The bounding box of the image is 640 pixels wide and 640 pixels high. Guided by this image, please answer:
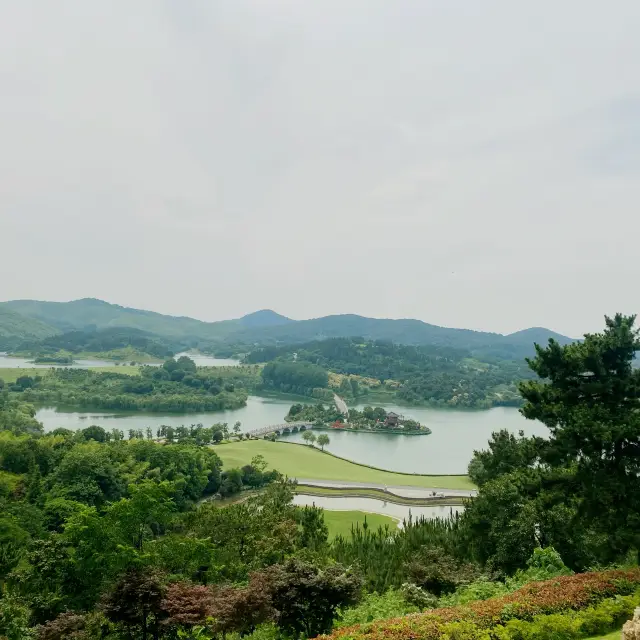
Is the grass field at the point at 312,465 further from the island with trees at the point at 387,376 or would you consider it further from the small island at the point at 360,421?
the island with trees at the point at 387,376

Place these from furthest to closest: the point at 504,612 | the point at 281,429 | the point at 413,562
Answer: the point at 281,429 → the point at 413,562 → the point at 504,612

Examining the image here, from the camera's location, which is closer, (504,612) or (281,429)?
(504,612)

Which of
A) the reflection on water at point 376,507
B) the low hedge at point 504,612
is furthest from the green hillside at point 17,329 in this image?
the low hedge at point 504,612

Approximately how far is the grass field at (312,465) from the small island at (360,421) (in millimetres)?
15824

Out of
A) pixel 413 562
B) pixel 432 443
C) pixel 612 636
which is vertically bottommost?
pixel 432 443

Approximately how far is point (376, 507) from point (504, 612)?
18.7 metres

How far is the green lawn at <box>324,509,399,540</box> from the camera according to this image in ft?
64.8

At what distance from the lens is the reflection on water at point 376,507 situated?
897 inches

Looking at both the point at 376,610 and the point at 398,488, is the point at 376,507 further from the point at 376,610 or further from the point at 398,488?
the point at 376,610

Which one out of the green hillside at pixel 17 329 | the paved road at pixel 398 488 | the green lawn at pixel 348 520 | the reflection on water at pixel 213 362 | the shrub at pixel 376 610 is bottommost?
the paved road at pixel 398 488

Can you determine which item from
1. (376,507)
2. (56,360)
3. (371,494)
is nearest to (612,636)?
(376,507)

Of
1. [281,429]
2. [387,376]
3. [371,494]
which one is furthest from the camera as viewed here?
[387,376]

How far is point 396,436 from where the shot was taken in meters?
52.4

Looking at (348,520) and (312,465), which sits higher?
(348,520)
